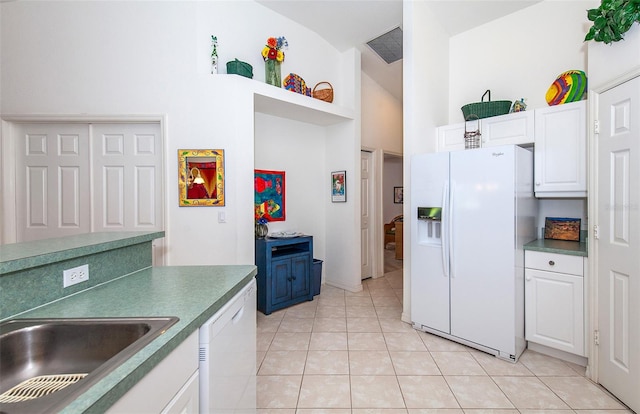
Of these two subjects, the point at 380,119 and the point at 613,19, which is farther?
the point at 380,119

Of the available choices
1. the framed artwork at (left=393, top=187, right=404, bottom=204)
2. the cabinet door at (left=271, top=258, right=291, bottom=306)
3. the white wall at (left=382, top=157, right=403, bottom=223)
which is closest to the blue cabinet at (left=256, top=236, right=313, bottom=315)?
the cabinet door at (left=271, top=258, right=291, bottom=306)

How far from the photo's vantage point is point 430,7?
299 cm

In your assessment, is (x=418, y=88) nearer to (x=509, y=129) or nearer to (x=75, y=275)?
(x=509, y=129)

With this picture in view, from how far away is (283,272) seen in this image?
339cm

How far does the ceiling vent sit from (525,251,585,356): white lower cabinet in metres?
2.95

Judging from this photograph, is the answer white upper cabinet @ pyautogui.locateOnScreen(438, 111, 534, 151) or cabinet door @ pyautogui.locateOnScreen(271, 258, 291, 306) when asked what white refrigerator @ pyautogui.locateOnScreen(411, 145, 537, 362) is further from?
cabinet door @ pyautogui.locateOnScreen(271, 258, 291, 306)

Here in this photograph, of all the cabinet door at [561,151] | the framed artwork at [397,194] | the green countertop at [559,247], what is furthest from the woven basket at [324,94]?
the framed artwork at [397,194]

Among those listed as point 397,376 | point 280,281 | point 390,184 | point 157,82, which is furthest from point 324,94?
point 390,184

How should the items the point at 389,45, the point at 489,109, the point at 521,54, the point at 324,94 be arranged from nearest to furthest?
the point at 489,109 < the point at 521,54 < the point at 324,94 < the point at 389,45

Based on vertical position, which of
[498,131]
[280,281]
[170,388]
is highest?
[498,131]

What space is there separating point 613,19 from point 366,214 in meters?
3.32

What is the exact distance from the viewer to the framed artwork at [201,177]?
274cm

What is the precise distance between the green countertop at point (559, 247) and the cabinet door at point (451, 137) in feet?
3.67

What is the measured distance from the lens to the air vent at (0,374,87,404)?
0.76 m
